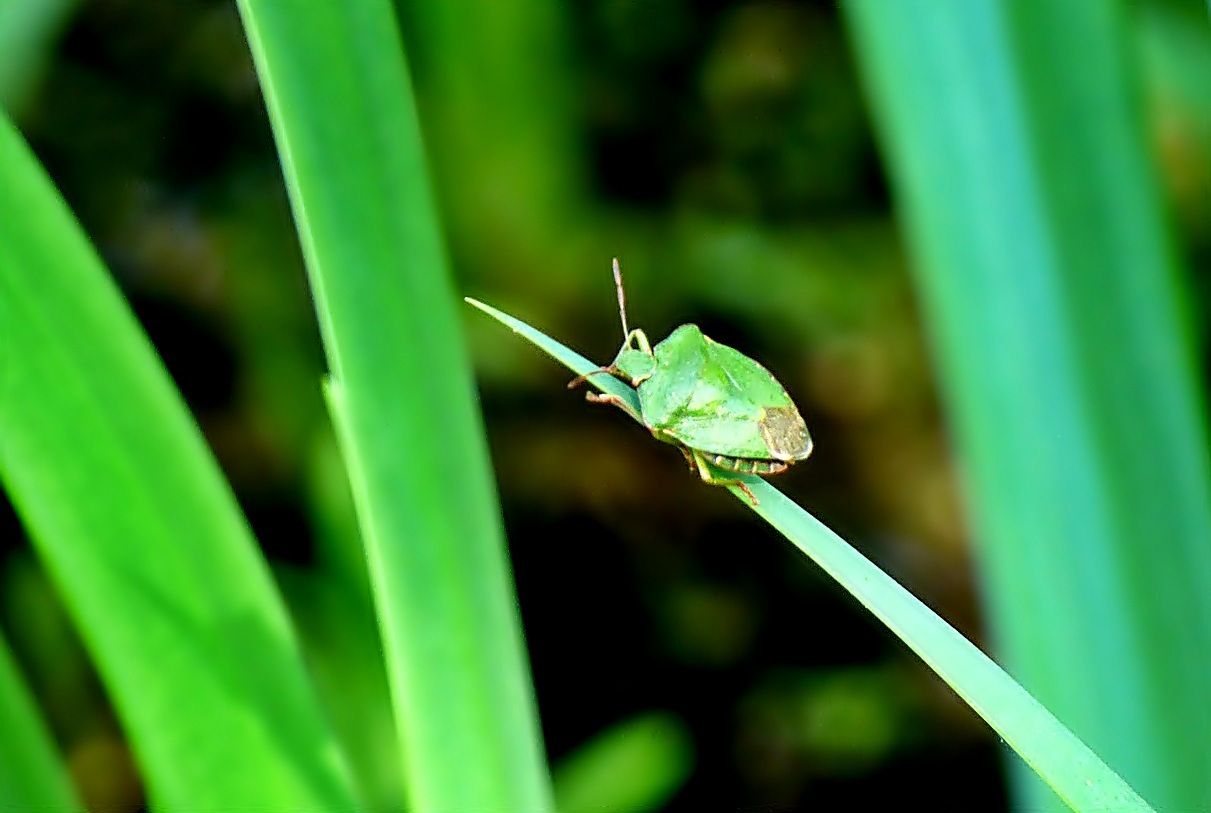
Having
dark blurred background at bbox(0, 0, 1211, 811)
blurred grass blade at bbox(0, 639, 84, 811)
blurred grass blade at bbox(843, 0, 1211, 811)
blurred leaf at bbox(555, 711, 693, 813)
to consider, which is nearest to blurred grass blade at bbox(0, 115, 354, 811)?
blurred grass blade at bbox(0, 639, 84, 811)

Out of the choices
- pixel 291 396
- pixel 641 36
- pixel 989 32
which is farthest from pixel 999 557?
pixel 641 36

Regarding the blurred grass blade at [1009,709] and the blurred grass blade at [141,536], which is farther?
the blurred grass blade at [141,536]

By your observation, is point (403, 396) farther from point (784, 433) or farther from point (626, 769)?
point (626, 769)

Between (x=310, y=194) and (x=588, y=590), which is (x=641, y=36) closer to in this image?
(x=588, y=590)

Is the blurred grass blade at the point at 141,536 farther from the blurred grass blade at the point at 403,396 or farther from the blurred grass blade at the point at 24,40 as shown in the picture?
the blurred grass blade at the point at 24,40

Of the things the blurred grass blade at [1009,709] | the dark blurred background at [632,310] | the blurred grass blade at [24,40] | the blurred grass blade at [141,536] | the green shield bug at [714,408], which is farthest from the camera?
the dark blurred background at [632,310]

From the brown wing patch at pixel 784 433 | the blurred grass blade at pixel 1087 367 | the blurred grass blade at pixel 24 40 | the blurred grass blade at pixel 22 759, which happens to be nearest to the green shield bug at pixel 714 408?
the brown wing patch at pixel 784 433

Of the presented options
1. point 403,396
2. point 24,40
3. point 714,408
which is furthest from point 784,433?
point 24,40
